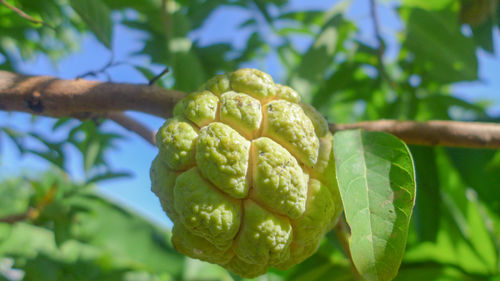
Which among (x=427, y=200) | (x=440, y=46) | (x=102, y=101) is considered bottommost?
(x=427, y=200)

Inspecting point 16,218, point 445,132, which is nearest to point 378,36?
point 445,132

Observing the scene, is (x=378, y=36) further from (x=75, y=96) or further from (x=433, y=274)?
(x=75, y=96)

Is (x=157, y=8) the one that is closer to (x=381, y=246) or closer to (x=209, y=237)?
(x=209, y=237)

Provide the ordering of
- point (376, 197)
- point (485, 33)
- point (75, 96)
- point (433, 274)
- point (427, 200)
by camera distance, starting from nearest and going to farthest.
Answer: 1. point (376, 197)
2. point (75, 96)
3. point (427, 200)
4. point (433, 274)
5. point (485, 33)

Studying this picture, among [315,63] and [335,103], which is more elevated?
[315,63]

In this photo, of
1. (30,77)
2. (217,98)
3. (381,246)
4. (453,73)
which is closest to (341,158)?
(381,246)

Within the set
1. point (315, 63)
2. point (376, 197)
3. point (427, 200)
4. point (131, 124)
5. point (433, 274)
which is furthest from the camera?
point (433, 274)

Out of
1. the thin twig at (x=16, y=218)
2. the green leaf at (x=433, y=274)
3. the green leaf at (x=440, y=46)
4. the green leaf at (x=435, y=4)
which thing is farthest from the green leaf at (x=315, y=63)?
the thin twig at (x=16, y=218)
